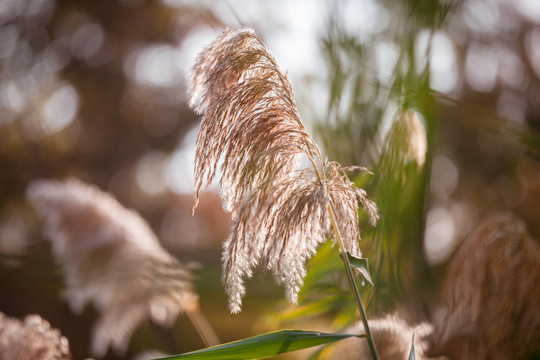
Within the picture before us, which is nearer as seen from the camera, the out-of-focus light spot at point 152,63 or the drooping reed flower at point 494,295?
the drooping reed flower at point 494,295

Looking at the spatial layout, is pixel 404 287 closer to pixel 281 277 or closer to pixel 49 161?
pixel 281 277

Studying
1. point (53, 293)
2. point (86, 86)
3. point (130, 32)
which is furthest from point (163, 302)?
point (130, 32)

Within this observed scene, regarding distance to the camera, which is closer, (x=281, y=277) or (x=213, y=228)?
(x=281, y=277)

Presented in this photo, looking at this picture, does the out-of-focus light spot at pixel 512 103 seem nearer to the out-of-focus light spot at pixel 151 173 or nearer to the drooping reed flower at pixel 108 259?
the drooping reed flower at pixel 108 259

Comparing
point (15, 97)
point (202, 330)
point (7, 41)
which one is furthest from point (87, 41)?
point (202, 330)

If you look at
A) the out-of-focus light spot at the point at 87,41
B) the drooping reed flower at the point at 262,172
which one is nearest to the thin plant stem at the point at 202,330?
the drooping reed flower at the point at 262,172

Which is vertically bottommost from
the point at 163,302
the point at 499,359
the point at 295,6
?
the point at 163,302
